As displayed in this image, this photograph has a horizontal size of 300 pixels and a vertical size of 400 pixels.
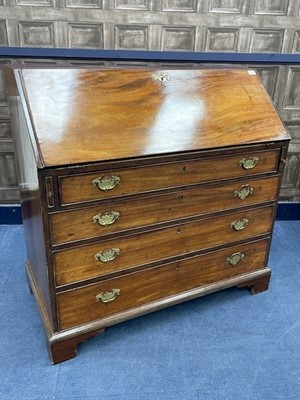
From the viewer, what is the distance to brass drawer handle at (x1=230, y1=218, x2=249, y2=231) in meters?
1.86

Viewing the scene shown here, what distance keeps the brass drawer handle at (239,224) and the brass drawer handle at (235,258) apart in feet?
0.50

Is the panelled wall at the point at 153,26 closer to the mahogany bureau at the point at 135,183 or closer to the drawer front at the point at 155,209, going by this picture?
the mahogany bureau at the point at 135,183

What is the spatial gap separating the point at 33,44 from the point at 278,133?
5.15 ft

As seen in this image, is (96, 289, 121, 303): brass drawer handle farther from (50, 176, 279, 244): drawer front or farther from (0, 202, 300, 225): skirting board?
(0, 202, 300, 225): skirting board

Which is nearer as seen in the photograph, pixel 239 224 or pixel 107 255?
pixel 107 255

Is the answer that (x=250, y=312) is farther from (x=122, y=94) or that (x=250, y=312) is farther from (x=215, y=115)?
(x=122, y=94)

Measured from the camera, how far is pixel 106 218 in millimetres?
1500

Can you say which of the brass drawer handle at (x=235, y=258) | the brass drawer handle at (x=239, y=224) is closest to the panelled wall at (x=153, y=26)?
the brass drawer handle at (x=239, y=224)

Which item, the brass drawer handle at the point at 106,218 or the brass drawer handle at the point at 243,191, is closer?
the brass drawer handle at the point at 106,218

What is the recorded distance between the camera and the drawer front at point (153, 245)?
151 centimetres

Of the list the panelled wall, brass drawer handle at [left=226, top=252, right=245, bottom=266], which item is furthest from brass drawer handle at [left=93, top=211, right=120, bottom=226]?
the panelled wall

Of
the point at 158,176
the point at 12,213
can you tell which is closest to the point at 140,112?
the point at 158,176

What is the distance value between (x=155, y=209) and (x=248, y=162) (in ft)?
1.71

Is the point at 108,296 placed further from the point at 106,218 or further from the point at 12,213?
the point at 12,213
